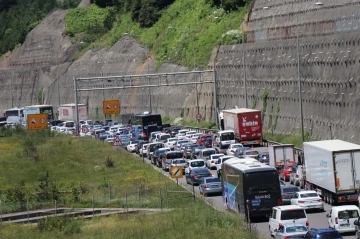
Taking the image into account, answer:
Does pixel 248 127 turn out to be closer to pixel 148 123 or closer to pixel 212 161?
pixel 212 161

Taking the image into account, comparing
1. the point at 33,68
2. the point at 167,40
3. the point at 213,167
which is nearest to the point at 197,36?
the point at 167,40

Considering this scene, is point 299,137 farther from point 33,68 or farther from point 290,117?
point 33,68

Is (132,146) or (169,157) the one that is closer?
(169,157)

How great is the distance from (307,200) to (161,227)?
8260mm

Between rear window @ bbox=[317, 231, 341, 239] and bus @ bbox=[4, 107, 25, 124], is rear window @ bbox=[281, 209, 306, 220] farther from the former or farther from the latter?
bus @ bbox=[4, 107, 25, 124]

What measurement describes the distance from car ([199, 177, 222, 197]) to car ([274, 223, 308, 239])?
1735cm

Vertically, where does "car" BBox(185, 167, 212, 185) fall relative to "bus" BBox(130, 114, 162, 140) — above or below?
below

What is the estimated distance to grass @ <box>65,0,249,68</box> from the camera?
12288cm

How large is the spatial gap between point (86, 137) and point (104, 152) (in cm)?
1702

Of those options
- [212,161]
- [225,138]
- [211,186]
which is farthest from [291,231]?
[225,138]

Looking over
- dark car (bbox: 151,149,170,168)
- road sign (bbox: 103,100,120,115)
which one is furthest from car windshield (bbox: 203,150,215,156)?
road sign (bbox: 103,100,120,115)

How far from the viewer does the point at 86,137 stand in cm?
10662

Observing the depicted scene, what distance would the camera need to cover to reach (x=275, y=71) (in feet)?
310

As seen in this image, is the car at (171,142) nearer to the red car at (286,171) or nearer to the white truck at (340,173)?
the red car at (286,171)
